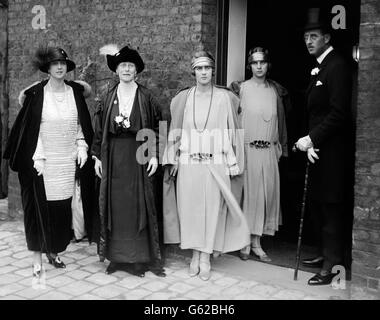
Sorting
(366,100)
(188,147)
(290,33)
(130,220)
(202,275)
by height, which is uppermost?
(290,33)

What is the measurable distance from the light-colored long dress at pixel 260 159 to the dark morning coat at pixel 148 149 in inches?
35.9

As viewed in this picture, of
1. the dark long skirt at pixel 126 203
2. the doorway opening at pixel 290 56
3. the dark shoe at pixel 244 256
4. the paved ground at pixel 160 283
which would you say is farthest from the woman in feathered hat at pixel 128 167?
the doorway opening at pixel 290 56

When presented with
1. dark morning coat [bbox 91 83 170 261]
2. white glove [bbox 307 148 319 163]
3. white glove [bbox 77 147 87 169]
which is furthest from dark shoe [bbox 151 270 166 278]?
white glove [bbox 307 148 319 163]

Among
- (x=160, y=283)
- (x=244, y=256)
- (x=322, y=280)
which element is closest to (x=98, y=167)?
(x=160, y=283)

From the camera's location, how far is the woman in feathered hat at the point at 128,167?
5250 millimetres

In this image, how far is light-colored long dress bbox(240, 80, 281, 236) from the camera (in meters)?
5.62

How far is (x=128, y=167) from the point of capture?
17.3ft

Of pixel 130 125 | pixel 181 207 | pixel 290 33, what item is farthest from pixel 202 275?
pixel 290 33

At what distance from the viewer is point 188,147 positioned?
17.4ft

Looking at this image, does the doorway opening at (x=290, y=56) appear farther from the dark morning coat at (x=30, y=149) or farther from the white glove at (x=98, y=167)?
the dark morning coat at (x=30, y=149)

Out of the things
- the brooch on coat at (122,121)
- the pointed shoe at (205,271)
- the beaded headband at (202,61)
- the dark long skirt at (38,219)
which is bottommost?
the pointed shoe at (205,271)

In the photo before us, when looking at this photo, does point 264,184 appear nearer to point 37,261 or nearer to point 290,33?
point 37,261

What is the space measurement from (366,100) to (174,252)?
258cm

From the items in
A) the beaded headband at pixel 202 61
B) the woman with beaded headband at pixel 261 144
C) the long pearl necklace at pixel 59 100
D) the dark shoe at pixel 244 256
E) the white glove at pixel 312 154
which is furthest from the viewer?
the dark shoe at pixel 244 256
